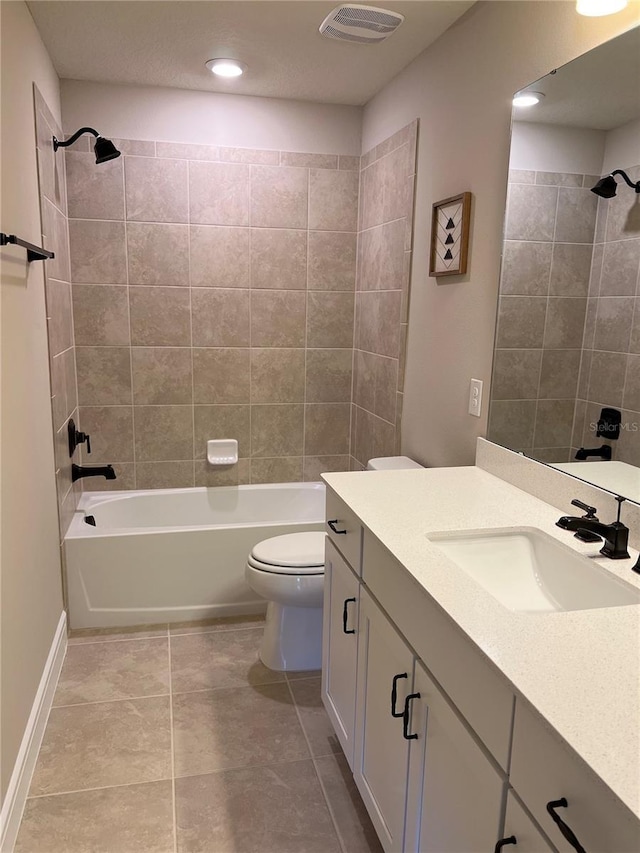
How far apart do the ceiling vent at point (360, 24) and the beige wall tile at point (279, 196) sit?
945 millimetres

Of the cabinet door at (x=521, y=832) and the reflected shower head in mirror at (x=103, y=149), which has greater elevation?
the reflected shower head in mirror at (x=103, y=149)

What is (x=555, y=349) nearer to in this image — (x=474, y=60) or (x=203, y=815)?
(x=474, y=60)

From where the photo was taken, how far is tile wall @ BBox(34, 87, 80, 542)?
250 centimetres

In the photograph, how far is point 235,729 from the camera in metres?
2.21

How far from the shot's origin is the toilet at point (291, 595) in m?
2.45

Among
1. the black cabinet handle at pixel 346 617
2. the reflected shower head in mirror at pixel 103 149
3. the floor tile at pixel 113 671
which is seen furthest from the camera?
the reflected shower head in mirror at pixel 103 149

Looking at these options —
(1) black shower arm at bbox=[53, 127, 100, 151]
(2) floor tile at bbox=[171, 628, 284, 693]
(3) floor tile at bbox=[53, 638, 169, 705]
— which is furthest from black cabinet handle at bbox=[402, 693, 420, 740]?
(1) black shower arm at bbox=[53, 127, 100, 151]

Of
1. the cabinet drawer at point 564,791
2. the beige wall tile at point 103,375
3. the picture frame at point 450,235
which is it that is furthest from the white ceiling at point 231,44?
the cabinet drawer at point 564,791

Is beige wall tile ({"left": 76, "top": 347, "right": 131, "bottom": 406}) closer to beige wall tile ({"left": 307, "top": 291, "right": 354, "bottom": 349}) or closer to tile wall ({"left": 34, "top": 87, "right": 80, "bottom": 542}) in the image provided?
tile wall ({"left": 34, "top": 87, "right": 80, "bottom": 542})

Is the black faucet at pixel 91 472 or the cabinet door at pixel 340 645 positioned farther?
the black faucet at pixel 91 472

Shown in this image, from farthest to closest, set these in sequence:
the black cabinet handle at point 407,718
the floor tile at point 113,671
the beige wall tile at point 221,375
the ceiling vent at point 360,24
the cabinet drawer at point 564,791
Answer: the beige wall tile at point 221,375
the floor tile at point 113,671
the ceiling vent at point 360,24
the black cabinet handle at point 407,718
the cabinet drawer at point 564,791

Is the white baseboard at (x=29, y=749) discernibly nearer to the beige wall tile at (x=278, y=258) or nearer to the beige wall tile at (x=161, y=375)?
the beige wall tile at (x=161, y=375)

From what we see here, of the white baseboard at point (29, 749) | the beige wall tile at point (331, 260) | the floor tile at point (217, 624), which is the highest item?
the beige wall tile at point (331, 260)

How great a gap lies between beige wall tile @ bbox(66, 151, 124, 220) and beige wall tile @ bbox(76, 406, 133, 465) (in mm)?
971
